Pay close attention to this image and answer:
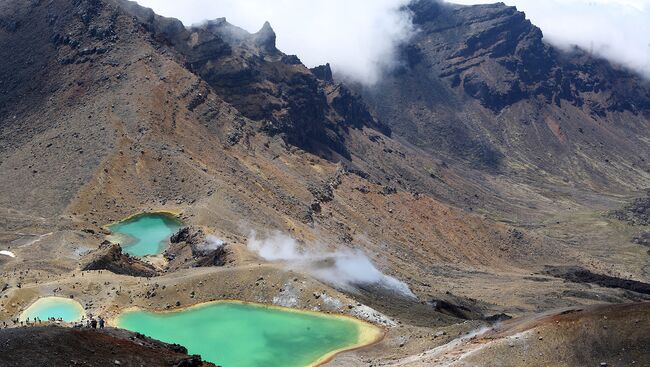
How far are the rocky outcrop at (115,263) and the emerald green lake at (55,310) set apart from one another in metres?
16.0

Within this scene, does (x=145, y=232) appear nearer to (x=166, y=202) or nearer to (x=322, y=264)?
(x=166, y=202)

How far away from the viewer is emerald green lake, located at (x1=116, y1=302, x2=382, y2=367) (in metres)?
72.4

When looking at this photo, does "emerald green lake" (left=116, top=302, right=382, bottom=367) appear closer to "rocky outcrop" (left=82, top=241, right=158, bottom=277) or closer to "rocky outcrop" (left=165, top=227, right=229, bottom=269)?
"rocky outcrop" (left=82, top=241, right=158, bottom=277)

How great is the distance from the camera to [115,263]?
331 ft

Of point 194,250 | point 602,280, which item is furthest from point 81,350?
point 602,280

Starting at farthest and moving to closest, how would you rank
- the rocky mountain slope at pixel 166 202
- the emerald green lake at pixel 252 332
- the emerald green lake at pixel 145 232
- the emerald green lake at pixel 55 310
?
1. the emerald green lake at pixel 145 232
2. the rocky mountain slope at pixel 166 202
3. the emerald green lake at pixel 55 310
4. the emerald green lake at pixel 252 332

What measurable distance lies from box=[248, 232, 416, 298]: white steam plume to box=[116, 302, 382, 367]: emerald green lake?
11.3 meters

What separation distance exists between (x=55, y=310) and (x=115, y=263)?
21.6 meters

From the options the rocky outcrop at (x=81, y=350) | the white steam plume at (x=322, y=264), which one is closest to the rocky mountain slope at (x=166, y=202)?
the white steam plume at (x=322, y=264)

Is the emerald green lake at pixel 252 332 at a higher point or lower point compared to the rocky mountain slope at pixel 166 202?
lower

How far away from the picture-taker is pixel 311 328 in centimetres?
7819

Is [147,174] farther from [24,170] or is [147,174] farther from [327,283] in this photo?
[327,283]

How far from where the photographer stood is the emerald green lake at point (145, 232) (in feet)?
414

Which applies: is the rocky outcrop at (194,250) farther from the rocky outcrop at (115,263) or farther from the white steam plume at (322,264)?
the rocky outcrop at (115,263)
